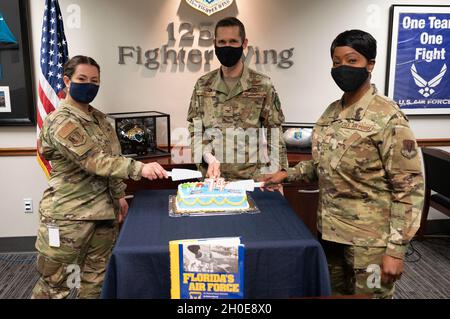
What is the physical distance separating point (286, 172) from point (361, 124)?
54cm

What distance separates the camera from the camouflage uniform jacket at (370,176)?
1.62 m

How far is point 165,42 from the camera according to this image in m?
3.39

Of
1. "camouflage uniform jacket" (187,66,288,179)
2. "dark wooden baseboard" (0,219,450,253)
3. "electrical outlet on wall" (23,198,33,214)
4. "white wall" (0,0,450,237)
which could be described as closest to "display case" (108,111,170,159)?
"white wall" (0,0,450,237)

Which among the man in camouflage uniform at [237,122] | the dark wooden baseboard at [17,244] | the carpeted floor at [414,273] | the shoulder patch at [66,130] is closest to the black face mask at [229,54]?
the man in camouflage uniform at [237,122]

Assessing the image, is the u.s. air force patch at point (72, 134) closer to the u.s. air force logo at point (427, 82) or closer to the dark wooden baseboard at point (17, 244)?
the dark wooden baseboard at point (17, 244)

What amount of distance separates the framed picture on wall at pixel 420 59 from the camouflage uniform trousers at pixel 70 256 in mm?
2580

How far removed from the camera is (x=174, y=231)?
5.65 ft

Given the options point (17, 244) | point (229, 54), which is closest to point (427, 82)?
point (229, 54)

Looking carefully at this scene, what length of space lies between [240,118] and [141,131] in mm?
846

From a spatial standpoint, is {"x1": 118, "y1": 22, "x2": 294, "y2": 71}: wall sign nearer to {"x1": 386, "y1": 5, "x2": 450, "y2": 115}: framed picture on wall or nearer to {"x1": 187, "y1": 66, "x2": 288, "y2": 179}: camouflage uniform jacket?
{"x1": 187, "y1": 66, "x2": 288, "y2": 179}: camouflage uniform jacket

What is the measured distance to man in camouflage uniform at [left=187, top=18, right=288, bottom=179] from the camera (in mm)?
2641

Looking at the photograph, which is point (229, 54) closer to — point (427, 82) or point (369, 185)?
point (369, 185)

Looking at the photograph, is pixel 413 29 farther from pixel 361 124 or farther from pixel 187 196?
pixel 187 196

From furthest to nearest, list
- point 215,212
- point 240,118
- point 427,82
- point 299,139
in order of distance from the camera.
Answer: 1. point 427,82
2. point 299,139
3. point 240,118
4. point 215,212
